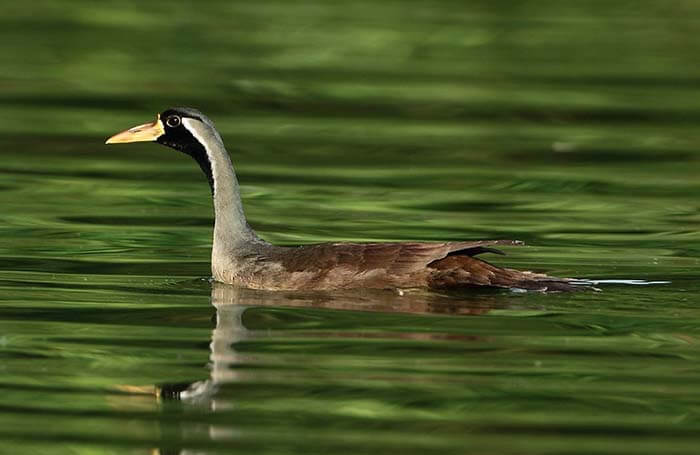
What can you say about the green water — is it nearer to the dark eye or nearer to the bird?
the bird

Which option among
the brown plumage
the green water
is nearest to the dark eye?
the green water

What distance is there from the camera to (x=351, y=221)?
46.7 feet

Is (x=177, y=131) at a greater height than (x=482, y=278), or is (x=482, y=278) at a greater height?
(x=177, y=131)

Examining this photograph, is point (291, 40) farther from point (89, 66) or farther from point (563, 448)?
point (563, 448)

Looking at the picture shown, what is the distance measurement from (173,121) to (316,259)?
4.57ft

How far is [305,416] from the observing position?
834 centimetres

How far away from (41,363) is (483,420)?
238 centimetres

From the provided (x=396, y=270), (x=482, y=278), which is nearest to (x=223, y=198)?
(x=396, y=270)

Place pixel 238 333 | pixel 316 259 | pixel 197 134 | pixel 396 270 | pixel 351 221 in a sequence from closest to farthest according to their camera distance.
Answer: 1. pixel 238 333
2. pixel 396 270
3. pixel 316 259
4. pixel 197 134
5. pixel 351 221

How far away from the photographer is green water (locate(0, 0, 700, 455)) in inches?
331

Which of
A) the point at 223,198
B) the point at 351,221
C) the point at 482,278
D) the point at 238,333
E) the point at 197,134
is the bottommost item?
the point at 238,333

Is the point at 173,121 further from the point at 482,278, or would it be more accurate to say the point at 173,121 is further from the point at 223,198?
the point at 482,278

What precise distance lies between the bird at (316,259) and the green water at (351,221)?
116mm

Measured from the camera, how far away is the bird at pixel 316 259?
11016mm
